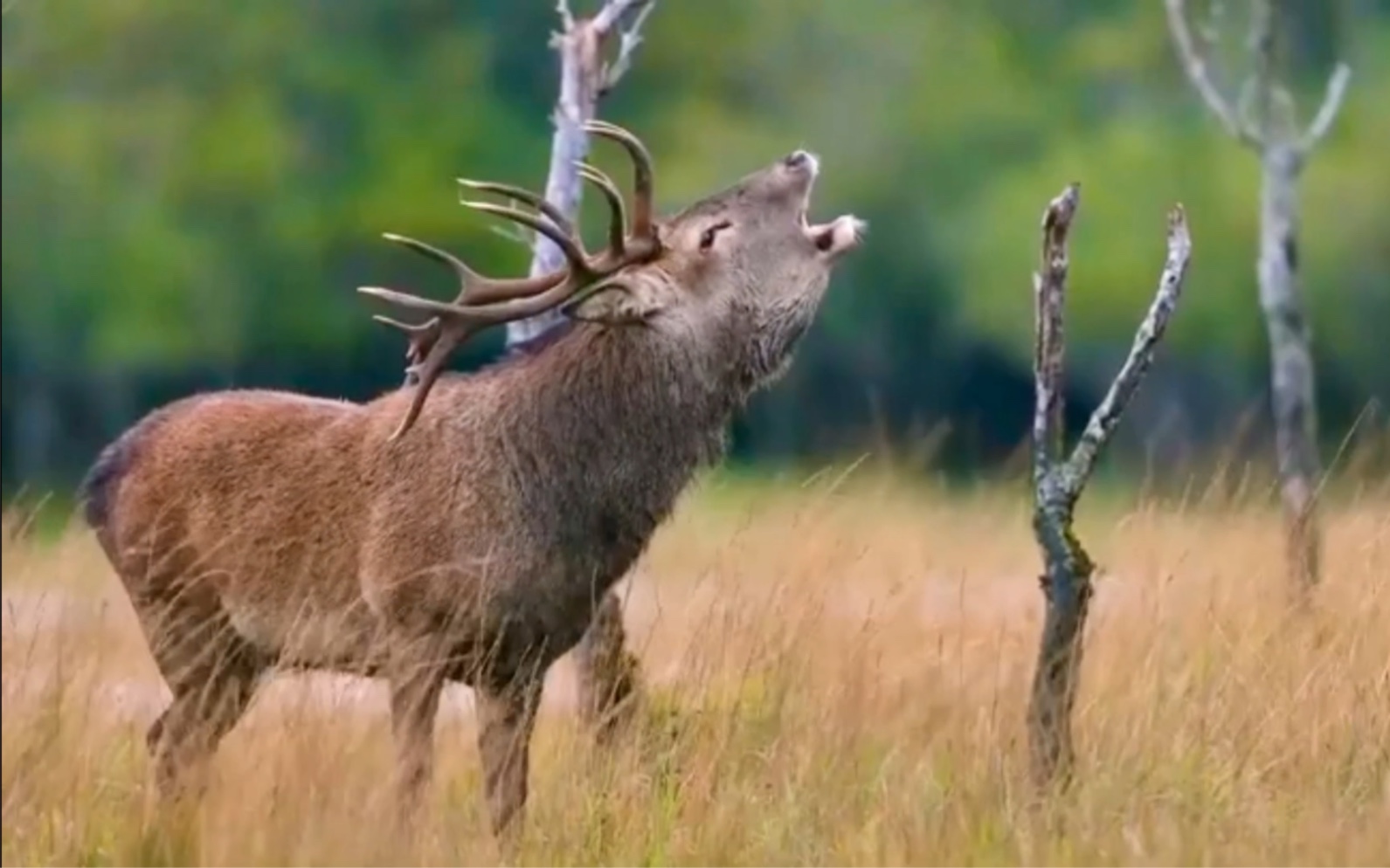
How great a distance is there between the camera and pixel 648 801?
23.1ft

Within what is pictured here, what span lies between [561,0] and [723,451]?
2.00 meters

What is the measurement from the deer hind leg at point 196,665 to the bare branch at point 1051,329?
2248 mm

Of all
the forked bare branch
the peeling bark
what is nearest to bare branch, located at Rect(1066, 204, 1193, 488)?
the forked bare branch

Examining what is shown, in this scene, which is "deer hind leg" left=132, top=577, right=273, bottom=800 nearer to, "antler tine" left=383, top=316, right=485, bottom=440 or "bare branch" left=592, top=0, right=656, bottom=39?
"antler tine" left=383, top=316, right=485, bottom=440

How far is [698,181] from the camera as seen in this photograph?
27.9m

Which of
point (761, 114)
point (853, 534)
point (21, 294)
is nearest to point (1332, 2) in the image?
point (761, 114)

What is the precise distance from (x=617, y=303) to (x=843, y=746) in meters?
1.22

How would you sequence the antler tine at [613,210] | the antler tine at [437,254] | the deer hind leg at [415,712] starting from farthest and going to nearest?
the antler tine at [613,210], the deer hind leg at [415,712], the antler tine at [437,254]

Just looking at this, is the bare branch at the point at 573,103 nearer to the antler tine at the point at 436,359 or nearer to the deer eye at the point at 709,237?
the deer eye at the point at 709,237

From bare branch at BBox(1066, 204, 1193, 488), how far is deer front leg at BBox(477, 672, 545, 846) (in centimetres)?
139

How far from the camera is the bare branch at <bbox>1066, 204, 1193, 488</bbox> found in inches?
279

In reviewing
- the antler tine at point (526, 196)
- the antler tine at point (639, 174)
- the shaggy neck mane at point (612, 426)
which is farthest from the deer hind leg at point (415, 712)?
the antler tine at point (639, 174)

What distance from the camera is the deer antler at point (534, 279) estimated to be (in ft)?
24.3

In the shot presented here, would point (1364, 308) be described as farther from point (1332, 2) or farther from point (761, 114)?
point (761, 114)
